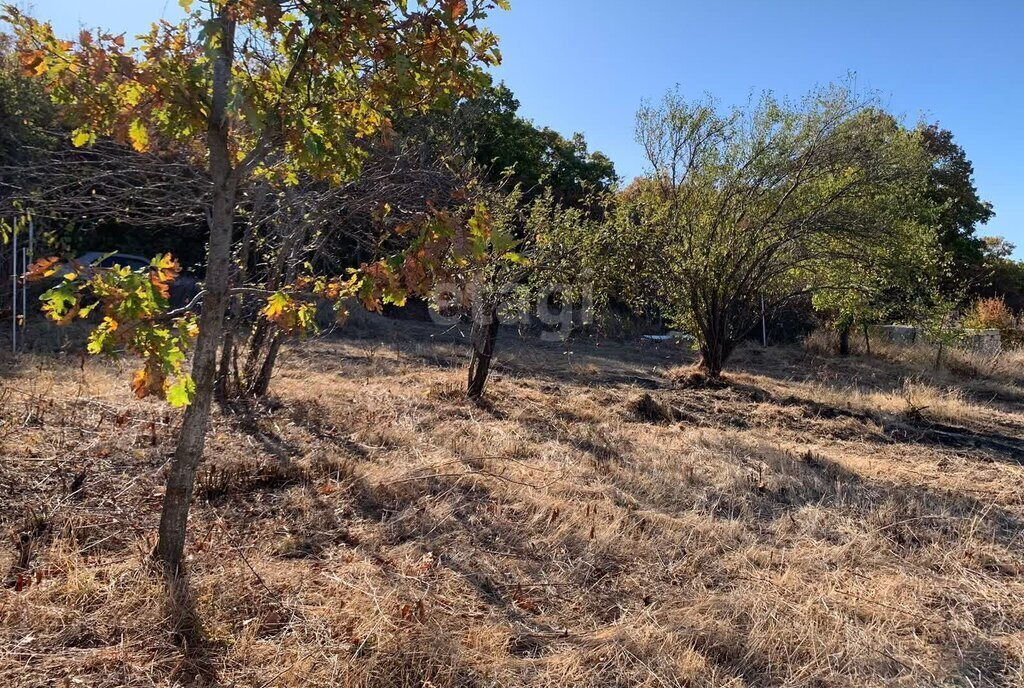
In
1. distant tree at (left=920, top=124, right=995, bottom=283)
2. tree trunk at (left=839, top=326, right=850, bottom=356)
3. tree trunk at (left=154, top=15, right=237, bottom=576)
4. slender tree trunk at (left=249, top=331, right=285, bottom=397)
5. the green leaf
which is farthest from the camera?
distant tree at (left=920, top=124, right=995, bottom=283)

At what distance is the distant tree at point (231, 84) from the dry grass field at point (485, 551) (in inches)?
19.3

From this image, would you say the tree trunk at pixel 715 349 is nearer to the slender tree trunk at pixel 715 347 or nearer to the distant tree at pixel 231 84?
the slender tree trunk at pixel 715 347

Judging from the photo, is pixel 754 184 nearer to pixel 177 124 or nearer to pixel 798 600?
pixel 798 600

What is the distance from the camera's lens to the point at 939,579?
10.8 feet

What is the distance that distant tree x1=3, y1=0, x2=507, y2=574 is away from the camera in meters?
2.29

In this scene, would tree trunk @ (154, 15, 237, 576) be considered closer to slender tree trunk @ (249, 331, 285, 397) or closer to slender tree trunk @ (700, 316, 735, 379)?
slender tree trunk @ (249, 331, 285, 397)

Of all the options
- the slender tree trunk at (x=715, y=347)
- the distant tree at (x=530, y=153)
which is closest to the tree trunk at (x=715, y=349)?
the slender tree trunk at (x=715, y=347)

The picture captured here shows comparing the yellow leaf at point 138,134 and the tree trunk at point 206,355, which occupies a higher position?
the yellow leaf at point 138,134

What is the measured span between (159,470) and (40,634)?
1636 millimetres

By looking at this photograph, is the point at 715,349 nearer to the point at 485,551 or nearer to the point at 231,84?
the point at 485,551

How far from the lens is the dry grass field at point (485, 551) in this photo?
2293 mm

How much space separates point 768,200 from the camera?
8.74 m

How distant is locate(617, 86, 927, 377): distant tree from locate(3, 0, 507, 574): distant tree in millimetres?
5637

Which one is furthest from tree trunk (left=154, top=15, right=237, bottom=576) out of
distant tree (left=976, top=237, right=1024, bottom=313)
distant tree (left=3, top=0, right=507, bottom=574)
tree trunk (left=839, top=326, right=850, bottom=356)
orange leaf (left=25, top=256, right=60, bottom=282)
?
distant tree (left=976, top=237, right=1024, bottom=313)
